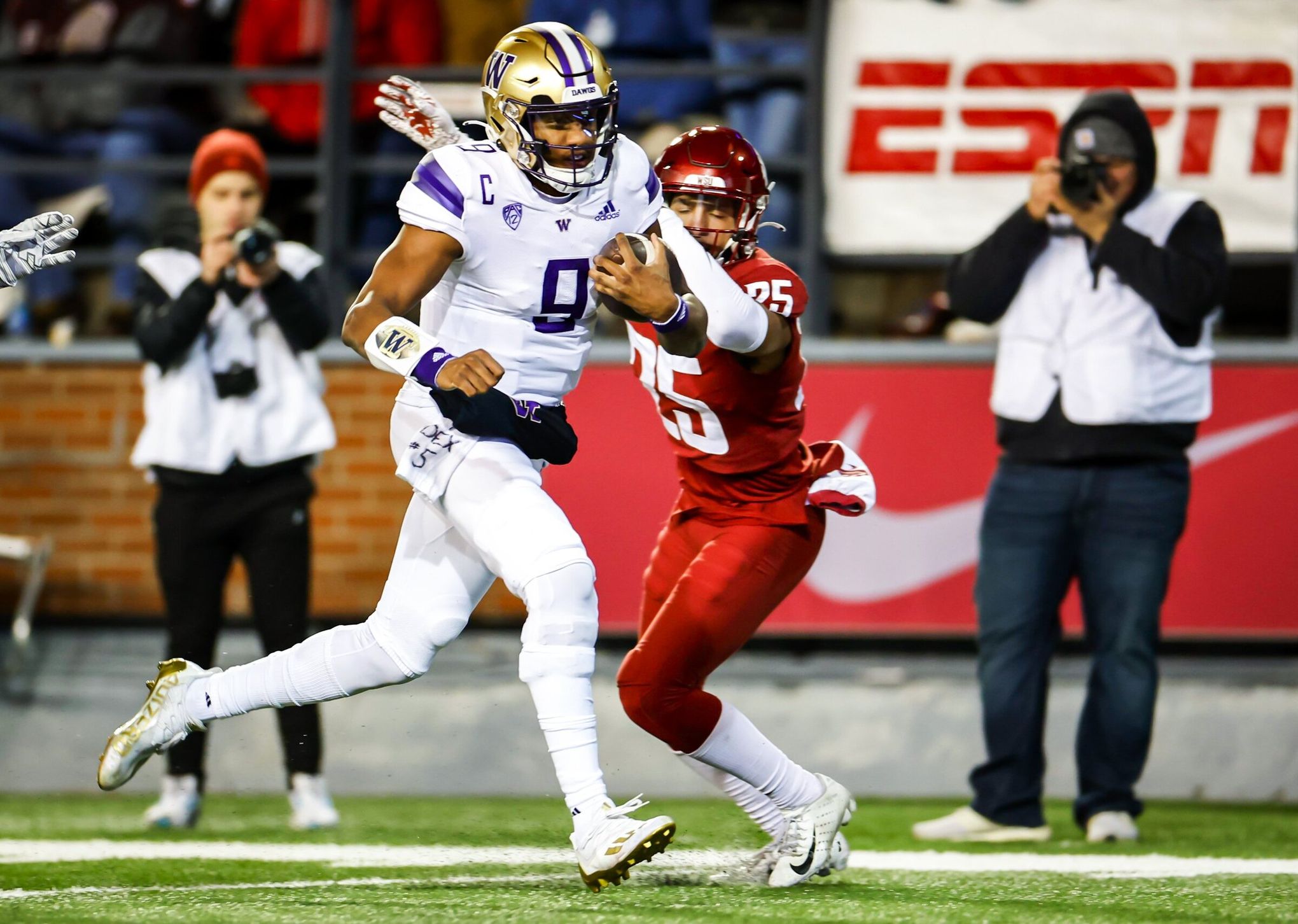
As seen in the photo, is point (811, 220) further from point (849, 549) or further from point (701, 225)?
point (701, 225)

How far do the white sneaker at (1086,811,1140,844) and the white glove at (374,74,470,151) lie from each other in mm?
2822

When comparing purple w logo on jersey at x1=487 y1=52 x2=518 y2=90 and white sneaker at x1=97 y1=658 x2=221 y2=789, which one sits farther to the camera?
white sneaker at x1=97 y1=658 x2=221 y2=789

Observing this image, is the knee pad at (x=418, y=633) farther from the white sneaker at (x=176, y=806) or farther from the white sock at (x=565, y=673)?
the white sneaker at (x=176, y=806)

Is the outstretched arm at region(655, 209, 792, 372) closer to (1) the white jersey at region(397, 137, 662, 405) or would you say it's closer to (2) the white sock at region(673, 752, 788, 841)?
(1) the white jersey at region(397, 137, 662, 405)

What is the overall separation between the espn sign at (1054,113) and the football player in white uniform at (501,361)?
144 inches

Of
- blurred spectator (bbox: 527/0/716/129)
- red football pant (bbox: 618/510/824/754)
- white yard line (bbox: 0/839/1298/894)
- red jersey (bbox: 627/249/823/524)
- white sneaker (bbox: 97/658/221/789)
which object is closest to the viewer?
red football pant (bbox: 618/510/824/754)

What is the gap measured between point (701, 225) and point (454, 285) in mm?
707

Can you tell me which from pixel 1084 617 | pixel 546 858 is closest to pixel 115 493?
pixel 546 858

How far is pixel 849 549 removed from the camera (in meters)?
7.86

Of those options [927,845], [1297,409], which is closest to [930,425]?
[1297,409]

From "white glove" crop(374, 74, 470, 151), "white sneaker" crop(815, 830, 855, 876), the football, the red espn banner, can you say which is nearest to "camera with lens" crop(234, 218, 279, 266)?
"white glove" crop(374, 74, 470, 151)

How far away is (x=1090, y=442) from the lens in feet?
20.1

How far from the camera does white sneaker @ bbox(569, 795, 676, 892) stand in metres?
4.06

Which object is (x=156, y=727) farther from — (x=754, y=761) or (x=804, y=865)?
(x=804, y=865)
